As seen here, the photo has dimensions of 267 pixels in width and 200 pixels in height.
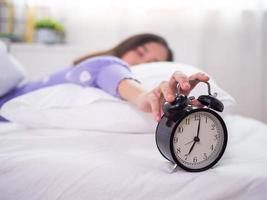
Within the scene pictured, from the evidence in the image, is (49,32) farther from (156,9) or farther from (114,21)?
(156,9)

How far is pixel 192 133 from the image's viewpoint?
60cm

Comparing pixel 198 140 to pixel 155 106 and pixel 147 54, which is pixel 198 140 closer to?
pixel 155 106

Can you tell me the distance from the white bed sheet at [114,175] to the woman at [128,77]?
4.9 inches

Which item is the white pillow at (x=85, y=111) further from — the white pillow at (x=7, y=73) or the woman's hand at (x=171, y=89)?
the white pillow at (x=7, y=73)

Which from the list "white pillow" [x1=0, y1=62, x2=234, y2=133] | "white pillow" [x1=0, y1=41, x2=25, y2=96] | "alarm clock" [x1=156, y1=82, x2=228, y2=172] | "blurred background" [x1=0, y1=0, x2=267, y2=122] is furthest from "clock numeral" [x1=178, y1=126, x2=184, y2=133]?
"blurred background" [x1=0, y1=0, x2=267, y2=122]

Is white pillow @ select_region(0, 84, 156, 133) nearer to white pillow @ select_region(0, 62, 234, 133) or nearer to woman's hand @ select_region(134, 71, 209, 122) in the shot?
white pillow @ select_region(0, 62, 234, 133)

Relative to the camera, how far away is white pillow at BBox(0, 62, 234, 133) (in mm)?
877

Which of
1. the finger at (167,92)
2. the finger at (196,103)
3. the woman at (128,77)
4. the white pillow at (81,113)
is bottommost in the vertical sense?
the white pillow at (81,113)

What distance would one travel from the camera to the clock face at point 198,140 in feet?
1.93

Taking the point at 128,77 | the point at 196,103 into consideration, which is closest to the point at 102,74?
the point at 128,77

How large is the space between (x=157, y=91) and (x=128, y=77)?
218 millimetres

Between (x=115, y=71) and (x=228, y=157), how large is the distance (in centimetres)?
42

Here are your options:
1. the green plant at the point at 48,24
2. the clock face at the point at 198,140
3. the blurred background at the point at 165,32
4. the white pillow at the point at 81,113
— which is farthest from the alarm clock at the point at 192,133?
the green plant at the point at 48,24

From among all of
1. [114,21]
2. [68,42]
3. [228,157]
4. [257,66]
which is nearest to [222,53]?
[257,66]
